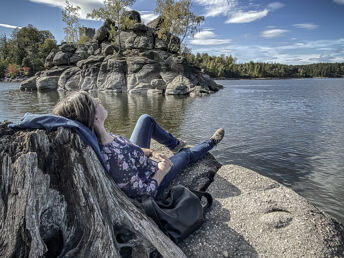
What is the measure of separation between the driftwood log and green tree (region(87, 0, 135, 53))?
5016 centimetres

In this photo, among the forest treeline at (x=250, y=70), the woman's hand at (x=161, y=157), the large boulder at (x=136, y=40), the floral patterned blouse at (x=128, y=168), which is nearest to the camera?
the floral patterned blouse at (x=128, y=168)

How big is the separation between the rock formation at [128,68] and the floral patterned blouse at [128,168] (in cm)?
3239

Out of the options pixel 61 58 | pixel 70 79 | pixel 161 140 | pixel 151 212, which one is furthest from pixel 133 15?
pixel 151 212

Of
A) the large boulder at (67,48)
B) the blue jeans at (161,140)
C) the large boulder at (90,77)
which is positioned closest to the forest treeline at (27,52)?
the large boulder at (67,48)

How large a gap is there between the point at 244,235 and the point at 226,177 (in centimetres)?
173

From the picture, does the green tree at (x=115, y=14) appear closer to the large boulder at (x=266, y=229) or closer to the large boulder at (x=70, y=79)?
the large boulder at (x=70, y=79)

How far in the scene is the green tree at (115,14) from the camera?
4956 centimetres

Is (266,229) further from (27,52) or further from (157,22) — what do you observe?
(27,52)

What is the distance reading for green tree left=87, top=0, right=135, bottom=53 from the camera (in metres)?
49.6

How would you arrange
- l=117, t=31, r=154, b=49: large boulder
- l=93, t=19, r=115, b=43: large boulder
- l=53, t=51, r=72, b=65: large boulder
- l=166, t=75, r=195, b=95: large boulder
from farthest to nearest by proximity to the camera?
1. l=93, t=19, r=115, b=43: large boulder
2. l=53, t=51, r=72, b=65: large boulder
3. l=117, t=31, r=154, b=49: large boulder
4. l=166, t=75, r=195, b=95: large boulder

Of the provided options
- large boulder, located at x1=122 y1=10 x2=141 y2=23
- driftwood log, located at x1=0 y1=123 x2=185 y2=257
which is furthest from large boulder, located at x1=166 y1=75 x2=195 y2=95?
driftwood log, located at x1=0 y1=123 x2=185 y2=257

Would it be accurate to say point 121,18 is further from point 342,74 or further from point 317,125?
point 342,74

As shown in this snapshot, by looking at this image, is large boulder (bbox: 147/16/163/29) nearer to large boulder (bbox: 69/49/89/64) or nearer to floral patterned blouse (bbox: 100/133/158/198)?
large boulder (bbox: 69/49/89/64)

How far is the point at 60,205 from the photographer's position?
7.79 feet
